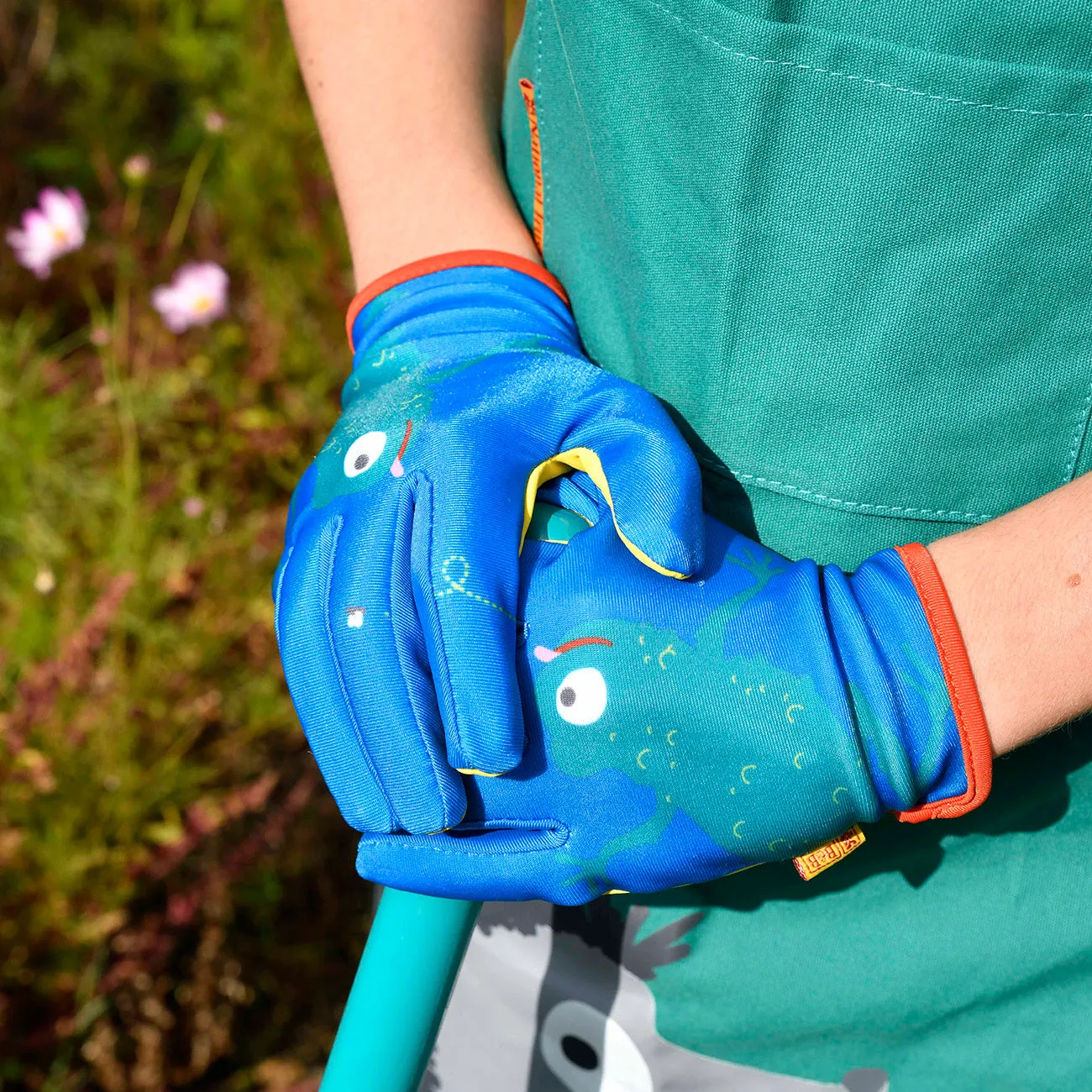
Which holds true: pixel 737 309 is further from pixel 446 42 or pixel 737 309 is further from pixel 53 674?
pixel 53 674

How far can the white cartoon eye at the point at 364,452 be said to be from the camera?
904 millimetres

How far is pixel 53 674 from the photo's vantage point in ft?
5.59

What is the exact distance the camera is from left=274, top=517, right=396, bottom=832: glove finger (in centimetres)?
86

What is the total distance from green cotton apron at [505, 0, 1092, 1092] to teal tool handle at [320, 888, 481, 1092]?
0.24 meters

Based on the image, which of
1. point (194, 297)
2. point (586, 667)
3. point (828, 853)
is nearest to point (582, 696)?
point (586, 667)

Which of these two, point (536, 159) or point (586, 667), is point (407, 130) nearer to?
point (536, 159)

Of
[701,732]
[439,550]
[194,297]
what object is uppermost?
[439,550]

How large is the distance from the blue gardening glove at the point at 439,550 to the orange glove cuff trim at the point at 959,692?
188 millimetres

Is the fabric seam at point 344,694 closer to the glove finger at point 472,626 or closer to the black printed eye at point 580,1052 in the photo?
the glove finger at point 472,626

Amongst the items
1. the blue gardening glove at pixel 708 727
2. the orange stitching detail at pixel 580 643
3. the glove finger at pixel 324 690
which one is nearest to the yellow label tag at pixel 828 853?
the blue gardening glove at pixel 708 727

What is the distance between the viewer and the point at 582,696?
0.83m

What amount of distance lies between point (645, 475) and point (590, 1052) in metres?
0.67

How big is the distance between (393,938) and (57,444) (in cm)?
173

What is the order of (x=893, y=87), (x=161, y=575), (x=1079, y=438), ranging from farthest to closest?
(x=161, y=575), (x=1079, y=438), (x=893, y=87)
